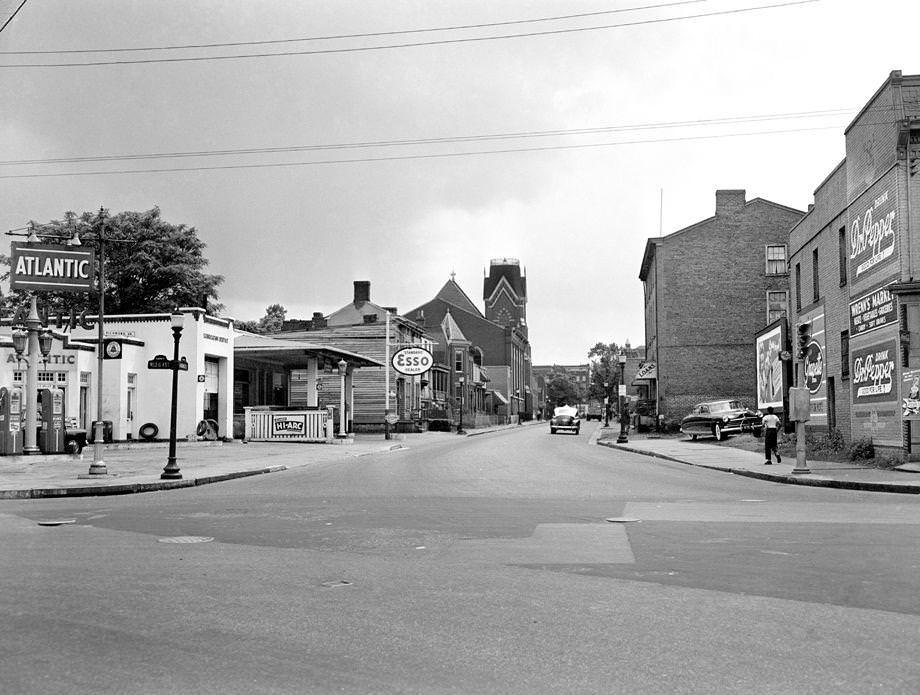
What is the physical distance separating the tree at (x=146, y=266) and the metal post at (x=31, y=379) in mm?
27421

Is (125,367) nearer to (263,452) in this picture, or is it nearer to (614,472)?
(263,452)

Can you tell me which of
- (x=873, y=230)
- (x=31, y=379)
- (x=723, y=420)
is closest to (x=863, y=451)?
(x=873, y=230)

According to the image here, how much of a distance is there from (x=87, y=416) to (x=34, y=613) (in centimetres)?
2886

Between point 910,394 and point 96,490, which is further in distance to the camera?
point 910,394

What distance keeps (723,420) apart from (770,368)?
316 centimetres

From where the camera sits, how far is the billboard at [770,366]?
1512 inches

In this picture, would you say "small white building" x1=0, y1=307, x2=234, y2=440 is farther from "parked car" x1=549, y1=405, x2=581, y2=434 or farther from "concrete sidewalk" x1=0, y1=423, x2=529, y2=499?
"parked car" x1=549, y1=405, x2=581, y2=434

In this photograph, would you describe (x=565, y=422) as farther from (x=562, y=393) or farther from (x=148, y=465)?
(x=562, y=393)

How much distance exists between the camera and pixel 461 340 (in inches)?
3529

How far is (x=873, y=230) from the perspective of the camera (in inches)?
983

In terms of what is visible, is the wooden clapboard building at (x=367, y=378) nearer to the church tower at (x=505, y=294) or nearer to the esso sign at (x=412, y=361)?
the esso sign at (x=412, y=361)

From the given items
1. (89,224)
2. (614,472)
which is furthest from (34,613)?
(89,224)

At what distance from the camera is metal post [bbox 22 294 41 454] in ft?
81.5

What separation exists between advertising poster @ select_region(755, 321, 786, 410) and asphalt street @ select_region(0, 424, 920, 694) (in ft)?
80.7
